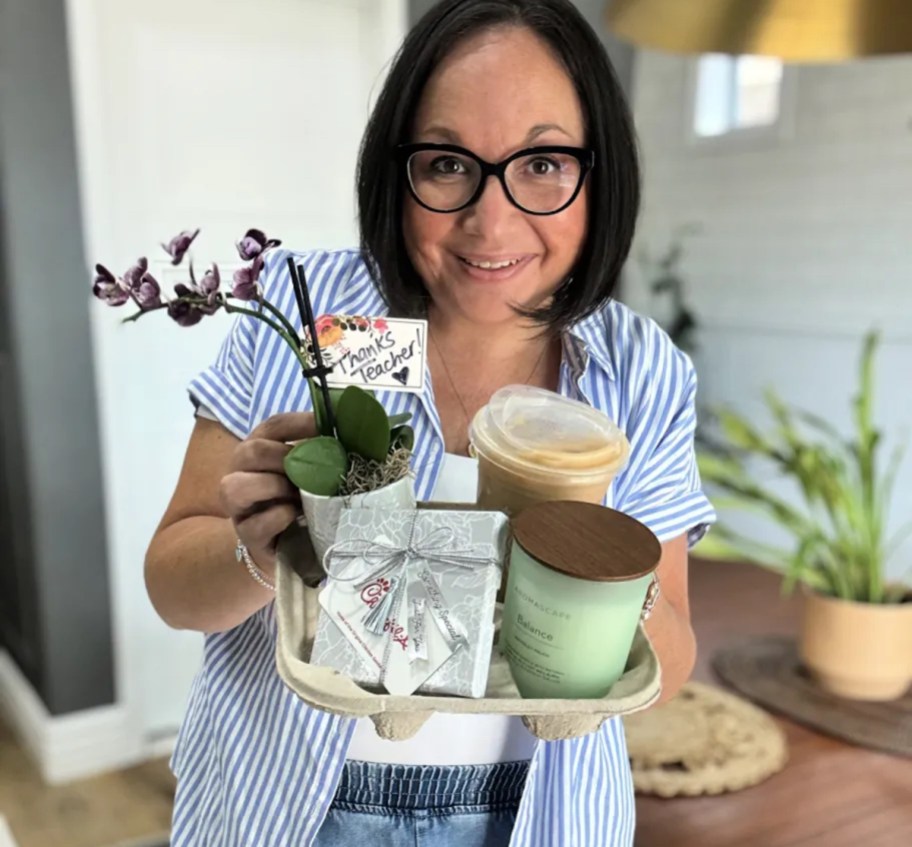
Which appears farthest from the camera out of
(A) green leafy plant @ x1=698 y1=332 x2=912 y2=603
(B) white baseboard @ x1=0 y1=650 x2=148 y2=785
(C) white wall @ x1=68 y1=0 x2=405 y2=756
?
(B) white baseboard @ x1=0 y1=650 x2=148 y2=785

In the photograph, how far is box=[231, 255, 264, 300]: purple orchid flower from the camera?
0.56 meters

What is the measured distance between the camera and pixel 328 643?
0.52 metres

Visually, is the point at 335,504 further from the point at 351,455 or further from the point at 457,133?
the point at 457,133

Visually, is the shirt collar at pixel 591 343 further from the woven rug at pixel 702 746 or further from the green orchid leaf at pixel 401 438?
the woven rug at pixel 702 746

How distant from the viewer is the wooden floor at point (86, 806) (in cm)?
197

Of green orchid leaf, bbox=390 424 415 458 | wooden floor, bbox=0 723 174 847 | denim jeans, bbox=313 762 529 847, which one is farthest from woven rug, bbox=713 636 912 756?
wooden floor, bbox=0 723 174 847

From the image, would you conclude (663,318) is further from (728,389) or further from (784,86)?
(784,86)

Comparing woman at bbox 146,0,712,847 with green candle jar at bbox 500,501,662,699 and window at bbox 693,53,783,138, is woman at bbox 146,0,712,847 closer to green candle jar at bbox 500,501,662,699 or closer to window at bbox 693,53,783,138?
green candle jar at bbox 500,501,662,699

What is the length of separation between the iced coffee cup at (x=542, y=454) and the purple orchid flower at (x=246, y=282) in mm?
180

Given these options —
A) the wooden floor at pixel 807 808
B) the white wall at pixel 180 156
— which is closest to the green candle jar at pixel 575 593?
the wooden floor at pixel 807 808

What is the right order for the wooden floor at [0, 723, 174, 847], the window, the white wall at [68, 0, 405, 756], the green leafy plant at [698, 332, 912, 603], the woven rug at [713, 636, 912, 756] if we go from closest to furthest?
1. the woven rug at [713, 636, 912, 756]
2. the green leafy plant at [698, 332, 912, 603]
3. the white wall at [68, 0, 405, 756]
4. the wooden floor at [0, 723, 174, 847]
5. the window

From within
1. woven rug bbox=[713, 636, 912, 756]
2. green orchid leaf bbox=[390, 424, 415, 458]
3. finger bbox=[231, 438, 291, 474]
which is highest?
green orchid leaf bbox=[390, 424, 415, 458]

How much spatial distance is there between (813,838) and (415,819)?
42cm

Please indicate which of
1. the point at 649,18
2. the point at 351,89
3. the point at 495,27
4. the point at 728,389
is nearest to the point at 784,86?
the point at 728,389
